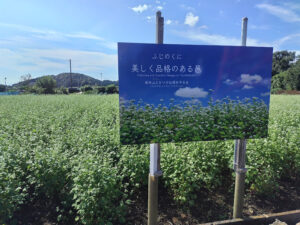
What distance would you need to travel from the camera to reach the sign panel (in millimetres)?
2002

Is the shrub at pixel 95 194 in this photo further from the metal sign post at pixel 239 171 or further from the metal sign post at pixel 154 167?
the metal sign post at pixel 239 171

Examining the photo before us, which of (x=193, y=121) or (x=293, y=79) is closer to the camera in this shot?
(x=193, y=121)

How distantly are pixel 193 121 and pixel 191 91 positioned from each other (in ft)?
1.07

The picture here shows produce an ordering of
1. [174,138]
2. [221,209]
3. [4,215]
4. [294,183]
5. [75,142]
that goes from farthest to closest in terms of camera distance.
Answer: [75,142] < [294,183] < [221,209] < [4,215] < [174,138]

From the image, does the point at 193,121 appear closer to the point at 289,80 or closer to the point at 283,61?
the point at 289,80

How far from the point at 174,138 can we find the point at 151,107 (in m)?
0.43

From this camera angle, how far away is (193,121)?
2229mm

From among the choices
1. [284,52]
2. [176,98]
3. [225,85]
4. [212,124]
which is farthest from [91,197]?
[284,52]

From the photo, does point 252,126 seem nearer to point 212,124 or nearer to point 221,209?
point 212,124

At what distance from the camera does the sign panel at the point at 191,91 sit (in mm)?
2002

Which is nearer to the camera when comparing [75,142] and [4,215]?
[4,215]

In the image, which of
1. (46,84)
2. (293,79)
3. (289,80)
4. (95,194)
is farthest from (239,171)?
(46,84)

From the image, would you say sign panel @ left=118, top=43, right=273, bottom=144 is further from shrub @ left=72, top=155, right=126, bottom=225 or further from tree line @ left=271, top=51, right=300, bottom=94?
tree line @ left=271, top=51, right=300, bottom=94

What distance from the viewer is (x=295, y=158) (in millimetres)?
3508
